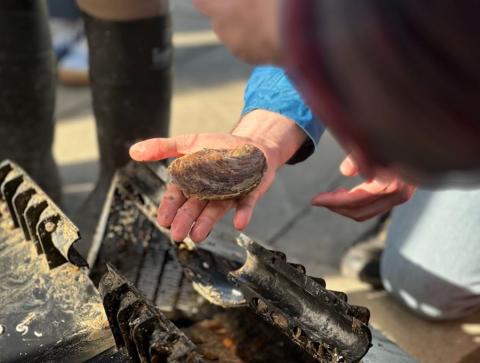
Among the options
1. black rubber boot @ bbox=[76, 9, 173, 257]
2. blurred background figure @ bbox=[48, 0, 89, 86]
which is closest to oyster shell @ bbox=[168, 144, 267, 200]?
black rubber boot @ bbox=[76, 9, 173, 257]

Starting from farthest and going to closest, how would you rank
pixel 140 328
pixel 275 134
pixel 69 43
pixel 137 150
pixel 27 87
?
pixel 69 43
pixel 27 87
pixel 275 134
pixel 137 150
pixel 140 328

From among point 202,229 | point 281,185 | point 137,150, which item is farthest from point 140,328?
point 281,185

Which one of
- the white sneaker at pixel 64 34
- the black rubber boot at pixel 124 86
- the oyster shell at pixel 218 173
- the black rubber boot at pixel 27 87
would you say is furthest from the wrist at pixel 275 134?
the white sneaker at pixel 64 34

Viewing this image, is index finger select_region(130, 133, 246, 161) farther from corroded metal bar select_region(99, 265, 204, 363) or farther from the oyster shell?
corroded metal bar select_region(99, 265, 204, 363)


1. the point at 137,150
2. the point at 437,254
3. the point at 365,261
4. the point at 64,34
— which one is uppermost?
the point at 137,150

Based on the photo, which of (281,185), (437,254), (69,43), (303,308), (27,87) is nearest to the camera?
(303,308)

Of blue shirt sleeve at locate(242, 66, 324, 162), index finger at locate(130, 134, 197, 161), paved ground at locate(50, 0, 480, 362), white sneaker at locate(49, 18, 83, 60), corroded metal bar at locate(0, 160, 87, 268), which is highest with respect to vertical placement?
blue shirt sleeve at locate(242, 66, 324, 162)

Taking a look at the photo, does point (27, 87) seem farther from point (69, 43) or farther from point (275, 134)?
point (69, 43)
